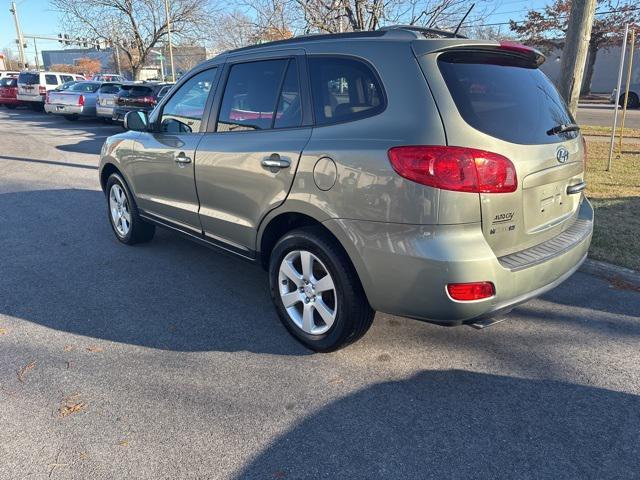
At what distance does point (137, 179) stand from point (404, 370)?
3220 millimetres

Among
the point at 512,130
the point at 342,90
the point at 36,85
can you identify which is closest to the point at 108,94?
the point at 36,85

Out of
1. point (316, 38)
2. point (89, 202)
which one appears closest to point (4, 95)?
point (89, 202)

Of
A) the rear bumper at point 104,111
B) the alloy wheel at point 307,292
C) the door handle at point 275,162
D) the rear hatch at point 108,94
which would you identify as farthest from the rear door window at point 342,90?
the rear bumper at point 104,111

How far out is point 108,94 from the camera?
700 inches

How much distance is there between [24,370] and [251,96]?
2.35 metres

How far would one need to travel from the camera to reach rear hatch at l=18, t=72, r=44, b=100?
77.8 feet

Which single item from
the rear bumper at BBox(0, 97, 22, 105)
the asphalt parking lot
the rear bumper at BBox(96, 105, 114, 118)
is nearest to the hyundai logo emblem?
the asphalt parking lot

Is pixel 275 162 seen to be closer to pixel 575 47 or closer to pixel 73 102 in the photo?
pixel 575 47

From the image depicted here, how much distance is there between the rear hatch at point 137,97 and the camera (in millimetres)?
15898

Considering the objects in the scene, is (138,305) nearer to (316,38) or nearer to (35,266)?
(35,266)

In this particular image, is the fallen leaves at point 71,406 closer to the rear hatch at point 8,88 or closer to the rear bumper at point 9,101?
the rear hatch at point 8,88

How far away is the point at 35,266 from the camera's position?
490cm

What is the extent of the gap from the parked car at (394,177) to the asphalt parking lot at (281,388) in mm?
459

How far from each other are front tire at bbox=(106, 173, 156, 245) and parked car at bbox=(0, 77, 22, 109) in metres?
24.7
